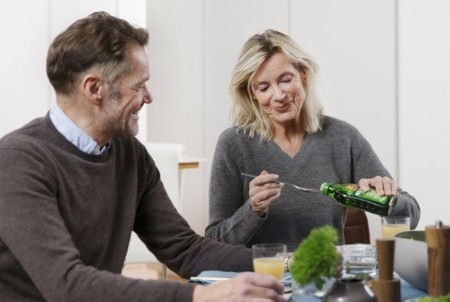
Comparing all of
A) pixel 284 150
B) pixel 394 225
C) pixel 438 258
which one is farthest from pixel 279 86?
pixel 438 258

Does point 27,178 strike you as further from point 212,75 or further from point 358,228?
point 212,75

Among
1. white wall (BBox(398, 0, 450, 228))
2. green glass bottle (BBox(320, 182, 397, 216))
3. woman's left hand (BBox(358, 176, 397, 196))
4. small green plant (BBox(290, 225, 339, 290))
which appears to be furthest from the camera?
white wall (BBox(398, 0, 450, 228))

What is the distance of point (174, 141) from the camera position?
16.5 ft

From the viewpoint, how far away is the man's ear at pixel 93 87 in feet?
5.45

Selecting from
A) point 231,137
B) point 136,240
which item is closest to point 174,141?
point 136,240

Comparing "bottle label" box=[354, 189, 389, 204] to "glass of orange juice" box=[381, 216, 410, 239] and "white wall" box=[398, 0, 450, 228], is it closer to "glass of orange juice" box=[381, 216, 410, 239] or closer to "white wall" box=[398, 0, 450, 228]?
"glass of orange juice" box=[381, 216, 410, 239]

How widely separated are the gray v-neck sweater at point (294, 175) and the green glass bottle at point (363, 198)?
34cm

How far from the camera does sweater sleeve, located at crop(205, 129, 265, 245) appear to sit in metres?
2.21

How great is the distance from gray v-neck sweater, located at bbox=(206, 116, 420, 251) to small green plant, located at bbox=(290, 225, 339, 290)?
3.68 feet

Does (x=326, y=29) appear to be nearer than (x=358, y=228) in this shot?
No

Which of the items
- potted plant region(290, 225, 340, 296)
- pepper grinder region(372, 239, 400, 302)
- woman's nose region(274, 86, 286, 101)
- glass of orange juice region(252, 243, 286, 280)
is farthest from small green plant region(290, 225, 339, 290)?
woman's nose region(274, 86, 286, 101)

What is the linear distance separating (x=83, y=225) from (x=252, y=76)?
880 mm

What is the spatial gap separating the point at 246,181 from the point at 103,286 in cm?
102

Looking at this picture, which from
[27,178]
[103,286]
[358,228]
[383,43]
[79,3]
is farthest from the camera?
[79,3]
